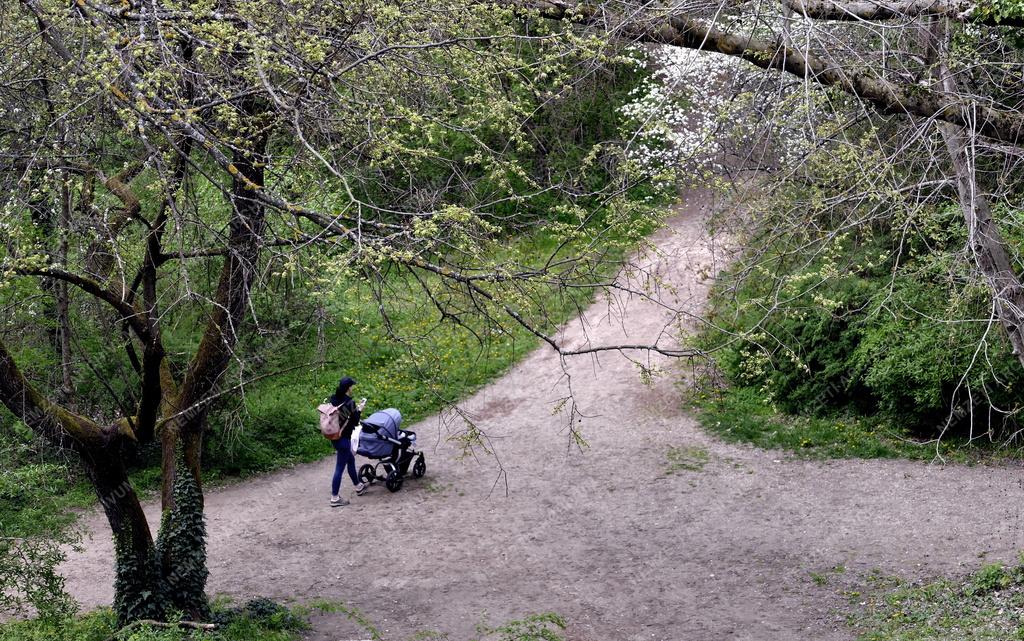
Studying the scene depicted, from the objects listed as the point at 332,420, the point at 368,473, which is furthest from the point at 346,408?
the point at 368,473

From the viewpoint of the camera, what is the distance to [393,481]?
11.6 metres

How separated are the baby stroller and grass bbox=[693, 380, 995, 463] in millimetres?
3687

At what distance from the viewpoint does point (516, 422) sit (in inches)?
553

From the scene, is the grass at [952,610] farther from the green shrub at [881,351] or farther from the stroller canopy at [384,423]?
the stroller canopy at [384,423]

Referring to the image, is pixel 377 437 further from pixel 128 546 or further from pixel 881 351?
pixel 881 351

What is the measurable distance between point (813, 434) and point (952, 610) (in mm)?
4863

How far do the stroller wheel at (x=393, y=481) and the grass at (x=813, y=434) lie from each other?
12.6ft

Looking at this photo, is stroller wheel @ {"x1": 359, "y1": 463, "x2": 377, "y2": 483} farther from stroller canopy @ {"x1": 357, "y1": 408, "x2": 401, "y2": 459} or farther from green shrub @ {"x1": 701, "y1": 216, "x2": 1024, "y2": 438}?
green shrub @ {"x1": 701, "y1": 216, "x2": 1024, "y2": 438}

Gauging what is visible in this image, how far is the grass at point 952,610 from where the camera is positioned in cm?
723

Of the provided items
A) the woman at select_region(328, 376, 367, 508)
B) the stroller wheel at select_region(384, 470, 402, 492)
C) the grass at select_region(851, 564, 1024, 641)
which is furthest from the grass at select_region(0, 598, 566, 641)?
the stroller wheel at select_region(384, 470, 402, 492)

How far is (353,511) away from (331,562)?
1.39 meters

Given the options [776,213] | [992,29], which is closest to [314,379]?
[776,213]

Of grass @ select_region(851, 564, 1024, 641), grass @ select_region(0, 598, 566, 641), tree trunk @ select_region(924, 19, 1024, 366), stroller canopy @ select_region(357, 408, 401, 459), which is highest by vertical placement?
tree trunk @ select_region(924, 19, 1024, 366)

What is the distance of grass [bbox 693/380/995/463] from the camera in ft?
38.3
